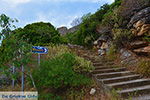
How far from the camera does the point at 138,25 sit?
5414mm

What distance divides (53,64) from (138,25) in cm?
343

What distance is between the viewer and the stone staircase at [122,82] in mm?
3641

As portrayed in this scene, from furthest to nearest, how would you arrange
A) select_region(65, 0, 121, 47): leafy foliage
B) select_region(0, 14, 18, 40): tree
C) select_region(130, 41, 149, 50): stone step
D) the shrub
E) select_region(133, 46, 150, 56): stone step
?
select_region(65, 0, 121, 47): leafy foliage < the shrub < select_region(130, 41, 149, 50): stone step < select_region(133, 46, 150, 56): stone step < select_region(0, 14, 18, 40): tree

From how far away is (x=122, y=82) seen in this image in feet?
13.8

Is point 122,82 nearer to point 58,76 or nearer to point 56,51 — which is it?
point 58,76

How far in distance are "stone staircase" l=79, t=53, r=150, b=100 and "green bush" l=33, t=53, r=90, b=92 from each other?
537 millimetres

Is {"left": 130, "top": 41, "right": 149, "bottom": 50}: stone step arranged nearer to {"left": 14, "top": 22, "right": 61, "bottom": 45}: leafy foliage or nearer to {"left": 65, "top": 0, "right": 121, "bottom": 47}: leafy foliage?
{"left": 65, "top": 0, "right": 121, "bottom": 47}: leafy foliage

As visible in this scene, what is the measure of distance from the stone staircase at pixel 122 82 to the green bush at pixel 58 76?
1.76ft

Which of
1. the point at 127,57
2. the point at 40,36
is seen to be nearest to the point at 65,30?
the point at 40,36

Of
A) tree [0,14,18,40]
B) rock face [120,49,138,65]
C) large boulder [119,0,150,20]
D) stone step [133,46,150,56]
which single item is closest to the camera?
tree [0,14,18,40]

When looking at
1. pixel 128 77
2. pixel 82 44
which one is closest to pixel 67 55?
pixel 128 77

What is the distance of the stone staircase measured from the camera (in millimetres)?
3641

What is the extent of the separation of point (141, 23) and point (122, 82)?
2420mm

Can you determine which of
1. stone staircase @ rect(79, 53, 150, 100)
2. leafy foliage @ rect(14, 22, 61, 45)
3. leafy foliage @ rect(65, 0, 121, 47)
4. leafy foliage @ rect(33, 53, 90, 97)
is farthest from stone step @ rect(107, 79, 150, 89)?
leafy foliage @ rect(14, 22, 61, 45)
